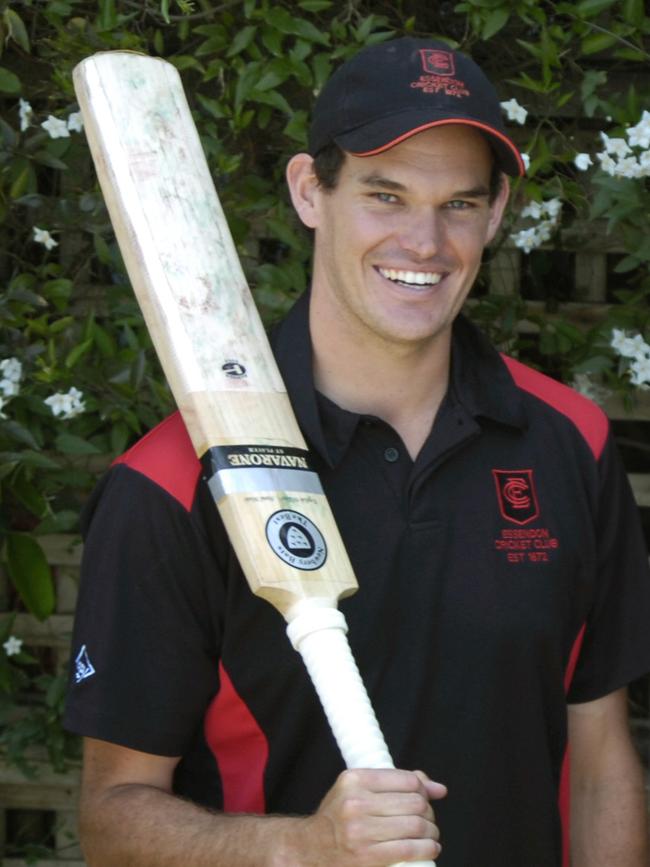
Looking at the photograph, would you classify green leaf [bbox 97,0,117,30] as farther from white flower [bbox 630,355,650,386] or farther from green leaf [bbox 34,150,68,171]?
white flower [bbox 630,355,650,386]

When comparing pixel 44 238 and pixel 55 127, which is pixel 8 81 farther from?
pixel 44 238

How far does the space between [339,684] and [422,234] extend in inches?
27.5

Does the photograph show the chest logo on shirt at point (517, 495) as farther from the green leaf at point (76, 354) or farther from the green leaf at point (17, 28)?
the green leaf at point (17, 28)

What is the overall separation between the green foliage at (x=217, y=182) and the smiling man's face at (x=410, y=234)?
719 mm

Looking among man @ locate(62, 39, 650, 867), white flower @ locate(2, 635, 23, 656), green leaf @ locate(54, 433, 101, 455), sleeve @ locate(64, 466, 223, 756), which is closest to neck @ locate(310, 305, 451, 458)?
man @ locate(62, 39, 650, 867)

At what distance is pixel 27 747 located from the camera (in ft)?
11.0

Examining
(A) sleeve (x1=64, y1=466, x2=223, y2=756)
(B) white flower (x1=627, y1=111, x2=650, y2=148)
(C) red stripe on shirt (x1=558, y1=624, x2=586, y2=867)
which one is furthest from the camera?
(B) white flower (x1=627, y1=111, x2=650, y2=148)

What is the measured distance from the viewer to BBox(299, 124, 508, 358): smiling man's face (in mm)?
2225

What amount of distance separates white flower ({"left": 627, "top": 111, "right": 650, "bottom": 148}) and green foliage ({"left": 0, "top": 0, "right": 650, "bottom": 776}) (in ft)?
0.29

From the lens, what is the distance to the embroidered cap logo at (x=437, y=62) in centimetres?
224

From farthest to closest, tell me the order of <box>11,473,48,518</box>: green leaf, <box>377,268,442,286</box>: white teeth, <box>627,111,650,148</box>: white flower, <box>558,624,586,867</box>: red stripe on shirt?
<box>11,473,48,518</box>: green leaf, <box>627,111,650,148</box>: white flower, <box>558,624,586,867</box>: red stripe on shirt, <box>377,268,442,286</box>: white teeth

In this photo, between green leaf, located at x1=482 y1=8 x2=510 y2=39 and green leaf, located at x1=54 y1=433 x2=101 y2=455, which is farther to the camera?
green leaf, located at x1=54 y1=433 x2=101 y2=455

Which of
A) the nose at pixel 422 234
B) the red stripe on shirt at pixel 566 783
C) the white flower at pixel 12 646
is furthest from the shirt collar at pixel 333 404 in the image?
the white flower at pixel 12 646

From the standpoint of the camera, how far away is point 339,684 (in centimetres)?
190
